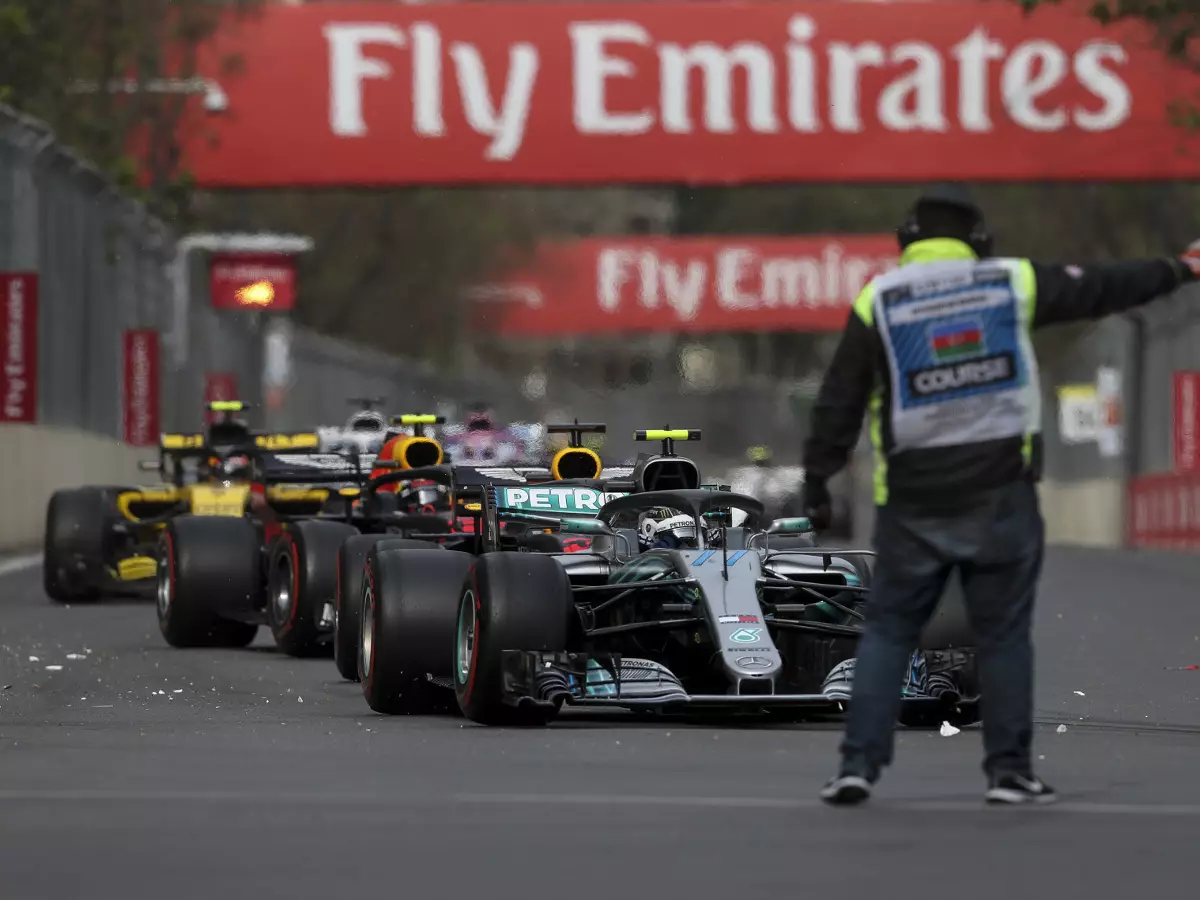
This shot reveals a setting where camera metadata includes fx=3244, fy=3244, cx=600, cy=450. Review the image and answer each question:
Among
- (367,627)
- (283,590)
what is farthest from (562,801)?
(283,590)

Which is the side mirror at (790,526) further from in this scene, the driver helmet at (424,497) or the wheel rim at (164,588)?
the driver helmet at (424,497)

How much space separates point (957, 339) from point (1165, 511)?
3322 cm

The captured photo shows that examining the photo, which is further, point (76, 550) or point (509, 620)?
point (76, 550)

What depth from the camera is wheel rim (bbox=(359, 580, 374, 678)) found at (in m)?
13.2

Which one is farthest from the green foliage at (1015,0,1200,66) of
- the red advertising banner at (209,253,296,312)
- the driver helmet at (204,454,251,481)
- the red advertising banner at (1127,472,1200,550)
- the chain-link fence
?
the red advertising banner at (209,253,296,312)

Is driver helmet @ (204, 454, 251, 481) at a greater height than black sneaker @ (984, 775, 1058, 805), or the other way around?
driver helmet @ (204, 454, 251, 481)

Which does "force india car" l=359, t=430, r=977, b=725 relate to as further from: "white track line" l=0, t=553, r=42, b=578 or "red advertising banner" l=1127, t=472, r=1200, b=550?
"red advertising banner" l=1127, t=472, r=1200, b=550

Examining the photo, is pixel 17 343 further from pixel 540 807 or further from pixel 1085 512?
pixel 540 807

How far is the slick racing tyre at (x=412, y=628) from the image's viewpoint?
1282 cm

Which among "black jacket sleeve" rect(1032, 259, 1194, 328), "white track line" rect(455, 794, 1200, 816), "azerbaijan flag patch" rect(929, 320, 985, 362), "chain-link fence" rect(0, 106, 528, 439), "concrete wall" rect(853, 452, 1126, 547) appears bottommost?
"concrete wall" rect(853, 452, 1126, 547)

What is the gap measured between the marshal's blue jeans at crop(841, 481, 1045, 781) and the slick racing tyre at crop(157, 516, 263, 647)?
9513mm

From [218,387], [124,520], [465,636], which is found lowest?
[465,636]

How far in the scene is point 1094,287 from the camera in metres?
9.19

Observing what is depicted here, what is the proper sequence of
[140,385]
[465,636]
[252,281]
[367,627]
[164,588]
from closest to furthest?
[465,636] → [367,627] → [164,588] → [140,385] → [252,281]
